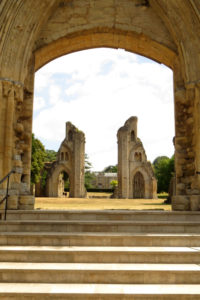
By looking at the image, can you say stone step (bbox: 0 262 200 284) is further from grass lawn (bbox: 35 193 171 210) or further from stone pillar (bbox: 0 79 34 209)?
grass lawn (bbox: 35 193 171 210)

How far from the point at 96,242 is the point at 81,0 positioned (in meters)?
6.51

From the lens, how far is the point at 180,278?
146 inches

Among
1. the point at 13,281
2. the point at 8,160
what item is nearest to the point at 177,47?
the point at 8,160

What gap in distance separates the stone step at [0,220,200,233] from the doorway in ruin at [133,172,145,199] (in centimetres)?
3142

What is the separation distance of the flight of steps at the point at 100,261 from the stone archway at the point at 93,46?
1.99 meters

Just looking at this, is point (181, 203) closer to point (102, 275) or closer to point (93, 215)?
point (93, 215)

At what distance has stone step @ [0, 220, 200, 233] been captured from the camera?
5.12m

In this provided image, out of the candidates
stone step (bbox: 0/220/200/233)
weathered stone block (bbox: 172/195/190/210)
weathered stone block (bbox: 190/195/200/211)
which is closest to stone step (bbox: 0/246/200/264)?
stone step (bbox: 0/220/200/233)

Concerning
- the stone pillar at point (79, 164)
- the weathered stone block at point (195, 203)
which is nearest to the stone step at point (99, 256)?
the weathered stone block at point (195, 203)

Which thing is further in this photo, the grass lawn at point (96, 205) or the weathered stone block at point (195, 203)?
the grass lawn at point (96, 205)

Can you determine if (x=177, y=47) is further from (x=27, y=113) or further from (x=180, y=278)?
(x=180, y=278)

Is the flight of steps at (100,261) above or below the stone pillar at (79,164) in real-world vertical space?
below

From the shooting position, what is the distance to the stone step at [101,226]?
512cm

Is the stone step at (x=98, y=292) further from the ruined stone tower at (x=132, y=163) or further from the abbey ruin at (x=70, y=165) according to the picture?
the ruined stone tower at (x=132, y=163)
